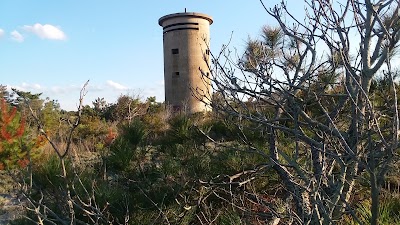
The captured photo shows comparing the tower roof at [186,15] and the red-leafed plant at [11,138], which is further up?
the tower roof at [186,15]

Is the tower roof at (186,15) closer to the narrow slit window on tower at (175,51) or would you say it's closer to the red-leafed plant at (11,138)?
the narrow slit window on tower at (175,51)

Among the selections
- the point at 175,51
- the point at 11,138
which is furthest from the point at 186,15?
the point at 11,138

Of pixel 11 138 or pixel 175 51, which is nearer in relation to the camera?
pixel 11 138

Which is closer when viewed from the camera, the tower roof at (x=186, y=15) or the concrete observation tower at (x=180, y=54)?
the concrete observation tower at (x=180, y=54)

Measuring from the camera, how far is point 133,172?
251 centimetres

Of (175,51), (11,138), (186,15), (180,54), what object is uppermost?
(186,15)

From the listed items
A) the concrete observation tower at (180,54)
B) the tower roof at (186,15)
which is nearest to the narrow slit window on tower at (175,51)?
the concrete observation tower at (180,54)

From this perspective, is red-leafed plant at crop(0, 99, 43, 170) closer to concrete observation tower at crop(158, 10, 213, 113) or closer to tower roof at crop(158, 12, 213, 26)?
concrete observation tower at crop(158, 10, 213, 113)

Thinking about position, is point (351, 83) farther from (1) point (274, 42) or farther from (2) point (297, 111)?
(1) point (274, 42)

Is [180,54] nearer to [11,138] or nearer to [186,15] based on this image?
[186,15]

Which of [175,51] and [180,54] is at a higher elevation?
[175,51]

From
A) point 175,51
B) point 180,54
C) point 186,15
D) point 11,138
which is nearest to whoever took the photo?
point 11,138

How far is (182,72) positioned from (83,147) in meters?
9.36

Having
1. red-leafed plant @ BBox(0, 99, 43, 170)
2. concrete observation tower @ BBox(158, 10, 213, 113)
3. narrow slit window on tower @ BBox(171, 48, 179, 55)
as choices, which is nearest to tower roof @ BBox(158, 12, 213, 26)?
concrete observation tower @ BBox(158, 10, 213, 113)
